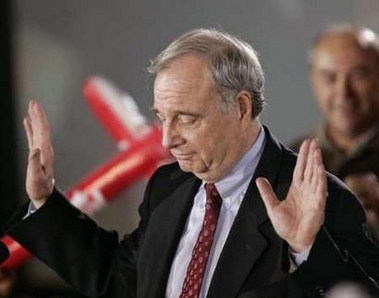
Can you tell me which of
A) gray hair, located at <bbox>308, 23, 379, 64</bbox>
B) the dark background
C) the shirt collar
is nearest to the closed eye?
the shirt collar

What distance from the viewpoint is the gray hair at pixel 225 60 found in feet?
7.55

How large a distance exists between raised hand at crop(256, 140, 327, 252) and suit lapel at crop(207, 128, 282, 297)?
0.13 m

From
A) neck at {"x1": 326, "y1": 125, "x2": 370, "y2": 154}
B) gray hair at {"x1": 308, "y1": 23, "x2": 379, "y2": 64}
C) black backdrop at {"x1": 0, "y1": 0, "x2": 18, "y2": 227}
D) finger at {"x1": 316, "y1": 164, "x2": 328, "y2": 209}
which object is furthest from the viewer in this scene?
black backdrop at {"x1": 0, "y1": 0, "x2": 18, "y2": 227}

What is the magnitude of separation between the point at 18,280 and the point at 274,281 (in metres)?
2.47

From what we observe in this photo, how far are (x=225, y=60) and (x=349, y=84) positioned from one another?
1.23m

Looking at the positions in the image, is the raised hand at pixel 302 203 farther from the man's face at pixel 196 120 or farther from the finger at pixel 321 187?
the man's face at pixel 196 120

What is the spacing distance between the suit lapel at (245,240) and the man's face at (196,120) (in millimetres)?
63

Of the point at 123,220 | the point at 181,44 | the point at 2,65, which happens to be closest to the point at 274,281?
the point at 181,44

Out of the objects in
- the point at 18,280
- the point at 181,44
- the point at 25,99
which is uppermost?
the point at 181,44

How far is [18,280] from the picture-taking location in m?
4.54

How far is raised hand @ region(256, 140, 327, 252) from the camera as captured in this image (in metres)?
2.11

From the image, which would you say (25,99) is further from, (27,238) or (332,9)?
(27,238)

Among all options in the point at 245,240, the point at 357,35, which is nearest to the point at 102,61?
the point at 357,35

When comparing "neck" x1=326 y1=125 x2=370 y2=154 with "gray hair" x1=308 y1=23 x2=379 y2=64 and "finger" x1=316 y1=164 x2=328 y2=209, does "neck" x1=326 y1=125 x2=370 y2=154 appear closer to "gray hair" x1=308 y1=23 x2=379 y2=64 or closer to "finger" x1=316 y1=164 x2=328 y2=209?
"gray hair" x1=308 y1=23 x2=379 y2=64
